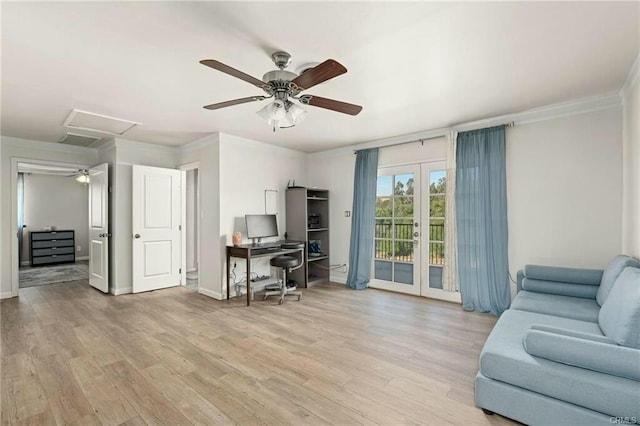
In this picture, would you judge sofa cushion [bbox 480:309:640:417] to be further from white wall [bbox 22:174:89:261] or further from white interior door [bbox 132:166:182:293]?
white wall [bbox 22:174:89:261]

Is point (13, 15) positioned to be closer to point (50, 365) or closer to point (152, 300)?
point (50, 365)

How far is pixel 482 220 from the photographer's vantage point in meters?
3.80

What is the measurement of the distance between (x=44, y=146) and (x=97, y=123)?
196 centimetres

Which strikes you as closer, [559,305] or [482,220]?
[559,305]

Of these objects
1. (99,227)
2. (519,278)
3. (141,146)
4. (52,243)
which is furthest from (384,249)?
(52,243)

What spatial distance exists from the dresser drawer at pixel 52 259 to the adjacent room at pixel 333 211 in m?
1.12

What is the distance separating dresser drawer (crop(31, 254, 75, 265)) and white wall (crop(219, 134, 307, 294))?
5.91 metres

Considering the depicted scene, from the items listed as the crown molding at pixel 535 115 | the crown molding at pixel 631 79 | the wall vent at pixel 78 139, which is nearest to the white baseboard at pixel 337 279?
the crown molding at pixel 535 115

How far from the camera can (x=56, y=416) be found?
188 centimetres

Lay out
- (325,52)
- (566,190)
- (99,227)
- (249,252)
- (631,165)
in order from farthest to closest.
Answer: (99,227) < (249,252) < (566,190) < (631,165) < (325,52)

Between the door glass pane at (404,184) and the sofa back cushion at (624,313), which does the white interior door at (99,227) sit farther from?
the sofa back cushion at (624,313)

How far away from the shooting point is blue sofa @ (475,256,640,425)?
1537 millimetres

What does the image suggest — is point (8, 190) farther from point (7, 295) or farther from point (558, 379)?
point (558, 379)

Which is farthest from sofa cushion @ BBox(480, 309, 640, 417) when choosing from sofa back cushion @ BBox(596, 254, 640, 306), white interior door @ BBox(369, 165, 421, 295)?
white interior door @ BBox(369, 165, 421, 295)
